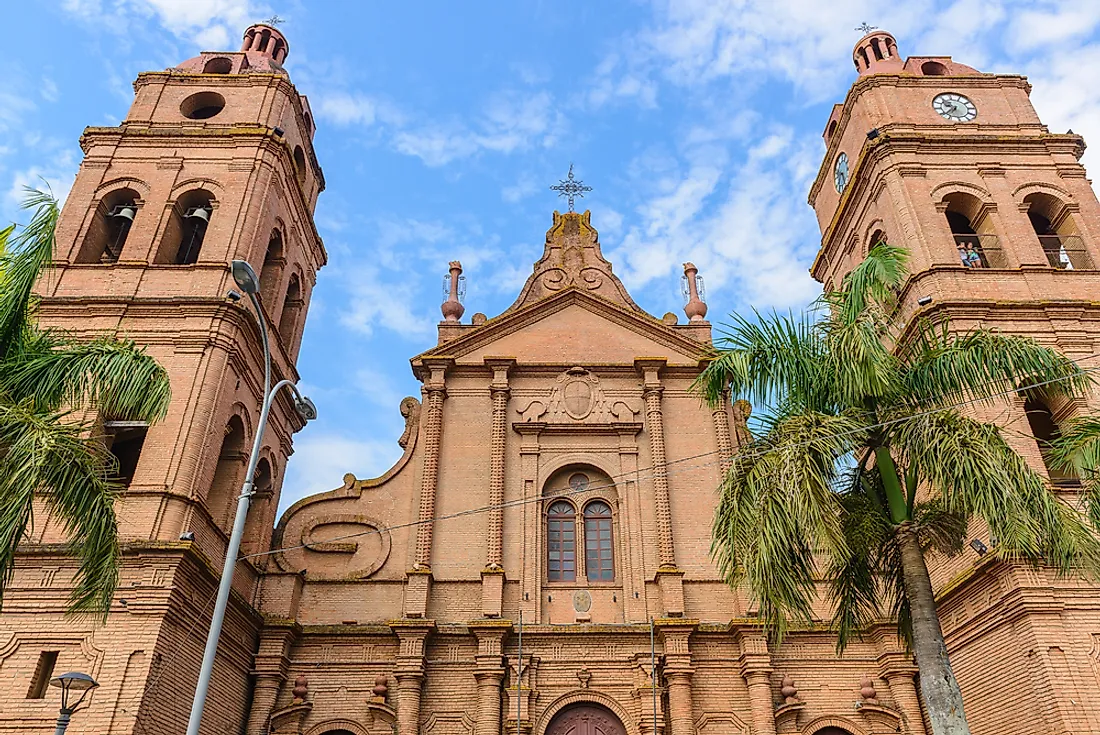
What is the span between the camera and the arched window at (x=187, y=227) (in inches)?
805

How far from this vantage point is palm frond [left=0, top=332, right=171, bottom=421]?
34.7 feet

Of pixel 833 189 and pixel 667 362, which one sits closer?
pixel 667 362

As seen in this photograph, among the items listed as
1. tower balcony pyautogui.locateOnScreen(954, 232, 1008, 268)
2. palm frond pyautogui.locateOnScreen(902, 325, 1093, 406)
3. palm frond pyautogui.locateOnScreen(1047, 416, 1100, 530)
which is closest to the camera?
palm frond pyautogui.locateOnScreen(902, 325, 1093, 406)

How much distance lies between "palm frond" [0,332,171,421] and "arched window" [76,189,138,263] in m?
10.3

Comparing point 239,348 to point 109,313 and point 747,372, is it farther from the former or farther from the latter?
point 747,372

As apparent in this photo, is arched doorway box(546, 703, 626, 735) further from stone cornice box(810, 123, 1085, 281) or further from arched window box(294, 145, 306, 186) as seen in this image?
arched window box(294, 145, 306, 186)

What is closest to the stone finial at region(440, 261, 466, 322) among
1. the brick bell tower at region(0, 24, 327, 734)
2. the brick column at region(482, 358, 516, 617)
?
the brick column at region(482, 358, 516, 617)

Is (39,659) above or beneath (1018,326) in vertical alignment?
beneath

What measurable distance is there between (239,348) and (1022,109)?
70.8ft

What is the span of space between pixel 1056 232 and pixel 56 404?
876 inches

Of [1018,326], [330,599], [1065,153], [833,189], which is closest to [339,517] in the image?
[330,599]

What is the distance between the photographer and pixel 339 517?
62.5 ft

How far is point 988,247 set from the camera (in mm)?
21094

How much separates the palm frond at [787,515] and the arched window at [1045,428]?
703cm
